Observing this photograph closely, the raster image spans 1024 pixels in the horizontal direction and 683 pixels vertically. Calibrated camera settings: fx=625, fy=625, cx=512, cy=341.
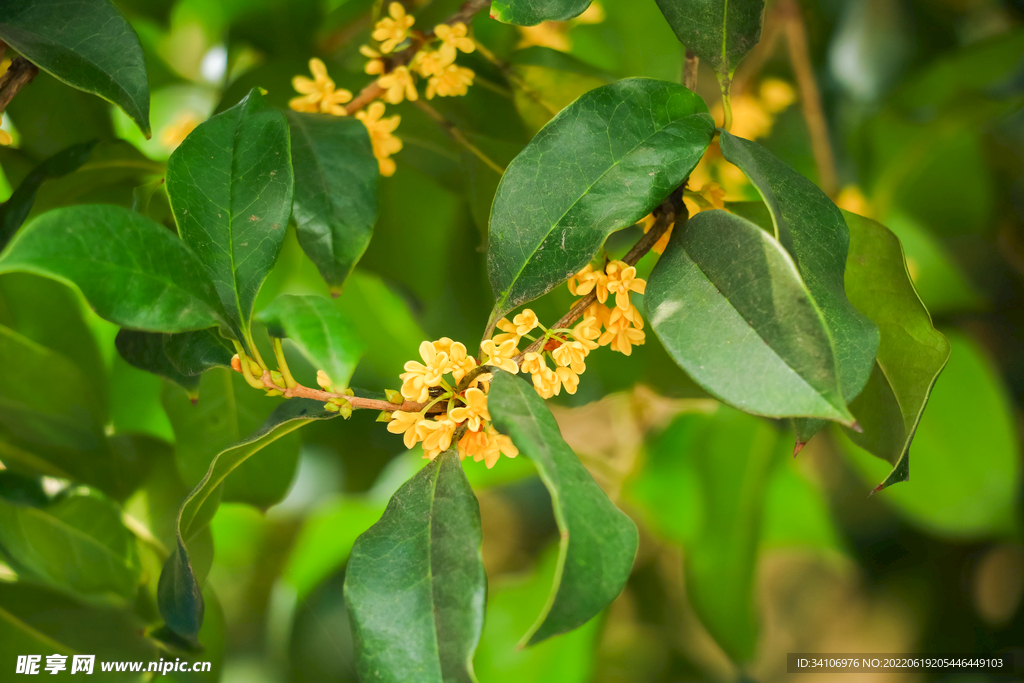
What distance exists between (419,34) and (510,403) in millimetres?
328

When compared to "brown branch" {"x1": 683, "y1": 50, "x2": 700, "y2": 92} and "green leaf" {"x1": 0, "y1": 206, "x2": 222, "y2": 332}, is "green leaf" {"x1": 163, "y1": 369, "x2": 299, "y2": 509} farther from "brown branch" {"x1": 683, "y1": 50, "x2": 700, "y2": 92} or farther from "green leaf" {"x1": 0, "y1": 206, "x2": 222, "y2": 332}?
"brown branch" {"x1": 683, "y1": 50, "x2": 700, "y2": 92}

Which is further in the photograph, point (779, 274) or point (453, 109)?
point (453, 109)

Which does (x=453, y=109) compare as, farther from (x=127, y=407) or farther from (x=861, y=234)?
(x=127, y=407)

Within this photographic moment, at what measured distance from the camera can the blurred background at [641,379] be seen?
0.59 m

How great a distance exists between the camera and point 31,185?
44 centimetres

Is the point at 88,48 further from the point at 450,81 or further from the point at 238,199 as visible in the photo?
the point at 450,81

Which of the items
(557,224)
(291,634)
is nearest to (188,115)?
(557,224)

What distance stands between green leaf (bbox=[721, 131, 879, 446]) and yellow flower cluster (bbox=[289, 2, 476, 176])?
0.23m

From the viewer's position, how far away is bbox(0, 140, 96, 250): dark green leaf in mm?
421

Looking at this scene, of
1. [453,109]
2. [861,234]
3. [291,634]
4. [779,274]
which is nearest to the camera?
[779,274]

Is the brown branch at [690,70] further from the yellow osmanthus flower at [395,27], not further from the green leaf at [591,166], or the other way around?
the yellow osmanthus flower at [395,27]

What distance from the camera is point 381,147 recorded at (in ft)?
1.67

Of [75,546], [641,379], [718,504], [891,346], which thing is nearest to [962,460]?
[718,504]

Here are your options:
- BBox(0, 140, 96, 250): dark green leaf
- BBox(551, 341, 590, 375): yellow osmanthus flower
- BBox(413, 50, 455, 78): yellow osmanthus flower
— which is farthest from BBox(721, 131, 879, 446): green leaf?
BBox(0, 140, 96, 250): dark green leaf
